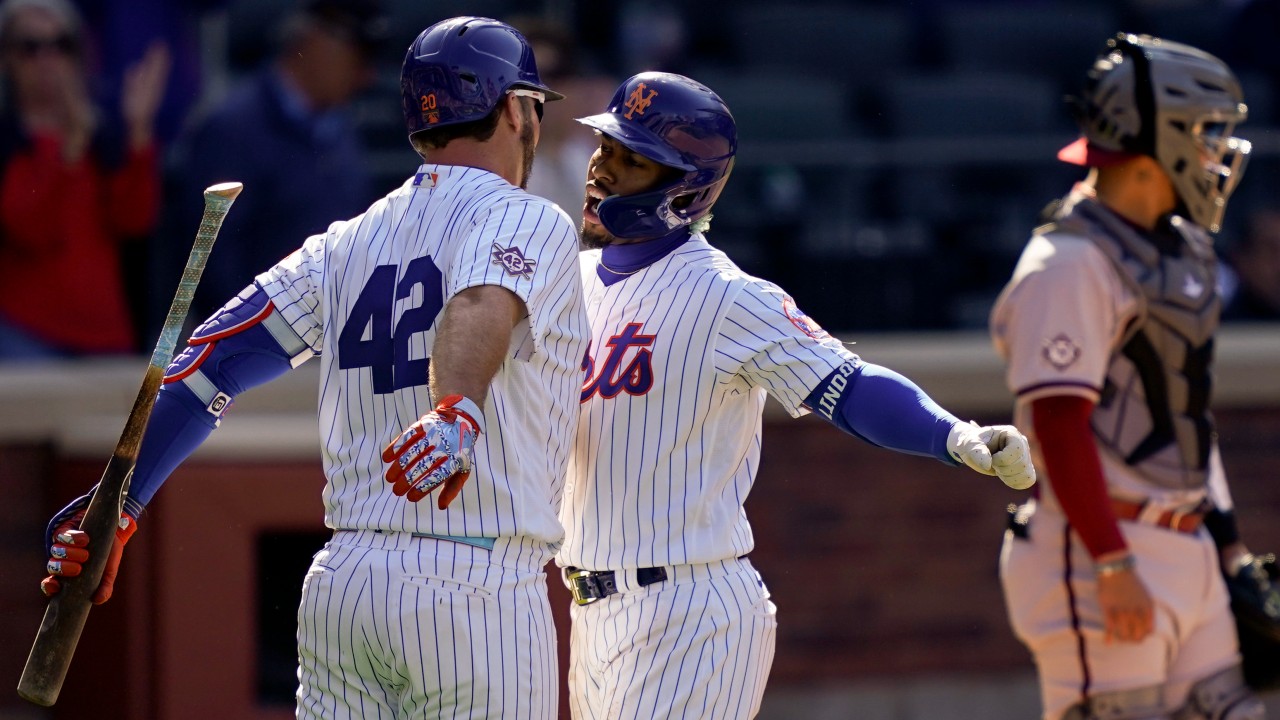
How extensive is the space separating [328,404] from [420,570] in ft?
1.41

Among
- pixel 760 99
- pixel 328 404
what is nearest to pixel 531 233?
pixel 328 404

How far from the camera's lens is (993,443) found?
3020mm

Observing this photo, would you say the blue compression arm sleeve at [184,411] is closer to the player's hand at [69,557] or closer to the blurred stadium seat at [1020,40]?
the player's hand at [69,557]

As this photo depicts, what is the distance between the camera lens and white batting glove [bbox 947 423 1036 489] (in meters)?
2.98

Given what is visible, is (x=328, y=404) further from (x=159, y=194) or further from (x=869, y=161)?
(x=869, y=161)

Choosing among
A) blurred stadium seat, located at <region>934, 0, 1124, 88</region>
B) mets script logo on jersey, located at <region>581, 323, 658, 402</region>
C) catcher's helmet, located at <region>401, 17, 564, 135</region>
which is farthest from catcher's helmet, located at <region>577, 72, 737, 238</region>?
blurred stadium seat, located at <region>934, 0, 1124, 88</region>

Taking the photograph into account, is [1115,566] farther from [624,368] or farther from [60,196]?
[60,196]

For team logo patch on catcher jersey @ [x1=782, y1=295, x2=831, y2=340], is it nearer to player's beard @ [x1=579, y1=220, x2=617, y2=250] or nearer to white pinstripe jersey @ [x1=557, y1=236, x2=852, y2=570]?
white pinstripe jersey @ [x1=557, y1=236, x2=852, y2=570]

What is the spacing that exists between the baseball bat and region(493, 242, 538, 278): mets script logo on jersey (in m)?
0.56

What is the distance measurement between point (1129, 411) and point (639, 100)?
1640 millimetres

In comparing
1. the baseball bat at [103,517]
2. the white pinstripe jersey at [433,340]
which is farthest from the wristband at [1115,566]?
the baseball bat at [103,517]

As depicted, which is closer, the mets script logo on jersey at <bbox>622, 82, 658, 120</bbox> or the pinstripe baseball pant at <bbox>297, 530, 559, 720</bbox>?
the pinstripe baseball pant at <bbox>297, 530, 559, 720</bbox>

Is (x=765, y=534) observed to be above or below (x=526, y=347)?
below

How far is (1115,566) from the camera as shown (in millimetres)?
4277
